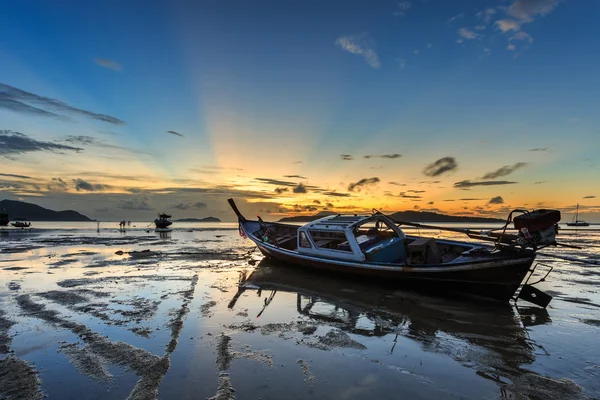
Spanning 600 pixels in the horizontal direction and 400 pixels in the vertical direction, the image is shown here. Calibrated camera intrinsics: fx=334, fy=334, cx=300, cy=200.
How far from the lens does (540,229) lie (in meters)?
9.70

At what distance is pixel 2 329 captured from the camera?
7.62 metres

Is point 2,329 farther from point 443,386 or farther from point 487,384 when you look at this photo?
point 487,384

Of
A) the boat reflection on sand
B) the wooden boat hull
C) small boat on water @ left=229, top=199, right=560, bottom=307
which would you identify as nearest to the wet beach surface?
the boat reflection on sand

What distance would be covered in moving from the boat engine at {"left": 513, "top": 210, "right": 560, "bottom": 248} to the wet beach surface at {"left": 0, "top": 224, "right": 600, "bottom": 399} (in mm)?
2003

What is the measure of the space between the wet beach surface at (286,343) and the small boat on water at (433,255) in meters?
0.55

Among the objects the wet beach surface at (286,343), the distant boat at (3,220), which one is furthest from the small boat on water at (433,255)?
the distant boat at (3,220)

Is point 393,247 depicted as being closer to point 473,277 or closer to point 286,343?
point 473,277

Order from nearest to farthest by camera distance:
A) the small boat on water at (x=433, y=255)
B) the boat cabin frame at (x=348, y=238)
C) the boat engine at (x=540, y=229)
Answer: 1. the boat engine at (x=540, y=229)
2. the small boat on water at (x=433, y=255)
3. the boat cabin frame at (x=348, y=238)

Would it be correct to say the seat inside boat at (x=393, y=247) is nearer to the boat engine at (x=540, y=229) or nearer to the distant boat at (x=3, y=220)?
the boat engine at (x=540, y=229)

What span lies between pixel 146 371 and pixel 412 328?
5869 millimetres

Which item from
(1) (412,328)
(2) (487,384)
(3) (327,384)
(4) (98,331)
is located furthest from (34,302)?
(2) (487,384)

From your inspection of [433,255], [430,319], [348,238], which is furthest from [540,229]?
[348,238]

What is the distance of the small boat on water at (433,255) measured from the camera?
387 inches


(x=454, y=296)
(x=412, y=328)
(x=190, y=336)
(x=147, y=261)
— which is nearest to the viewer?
(x=190, y=336)
